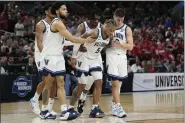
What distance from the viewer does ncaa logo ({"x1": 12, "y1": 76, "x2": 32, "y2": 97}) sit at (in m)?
14.8

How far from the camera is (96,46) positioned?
9023mm

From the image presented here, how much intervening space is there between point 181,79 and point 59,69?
12069 millimetres

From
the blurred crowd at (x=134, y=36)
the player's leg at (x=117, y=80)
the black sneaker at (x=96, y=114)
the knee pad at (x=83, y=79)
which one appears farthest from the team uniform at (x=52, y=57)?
the blurred crowd at (x=134, y=36)

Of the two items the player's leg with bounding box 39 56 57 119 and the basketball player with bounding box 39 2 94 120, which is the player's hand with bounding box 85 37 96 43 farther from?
the player's leg with bounding box 39 56 57 119

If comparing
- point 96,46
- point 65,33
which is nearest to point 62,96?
point 65,33

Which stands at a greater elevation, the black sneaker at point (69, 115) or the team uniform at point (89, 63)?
the team uniform at point (89, 63)

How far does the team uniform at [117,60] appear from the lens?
9.41m

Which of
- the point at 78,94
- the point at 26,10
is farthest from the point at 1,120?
the point at 26,10

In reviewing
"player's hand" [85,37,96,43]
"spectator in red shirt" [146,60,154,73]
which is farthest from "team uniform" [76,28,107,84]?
"spectator in red shirt" [146,60,154,73]

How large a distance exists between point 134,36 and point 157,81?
4123 mm

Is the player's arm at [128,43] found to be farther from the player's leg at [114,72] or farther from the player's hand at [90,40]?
the player's hand at [90,40]

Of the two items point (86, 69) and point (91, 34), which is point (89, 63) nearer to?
point (86, 69)

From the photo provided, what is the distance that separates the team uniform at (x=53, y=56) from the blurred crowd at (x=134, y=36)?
276 inches

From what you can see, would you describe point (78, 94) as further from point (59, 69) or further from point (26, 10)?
point (26, 10)
